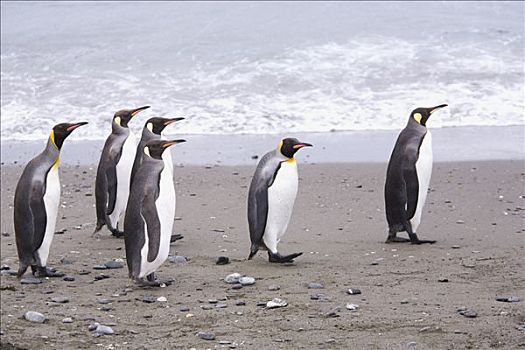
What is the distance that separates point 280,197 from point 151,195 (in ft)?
2.63

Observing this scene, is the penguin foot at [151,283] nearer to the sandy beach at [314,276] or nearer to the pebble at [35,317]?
the sandy beach at [314,276]

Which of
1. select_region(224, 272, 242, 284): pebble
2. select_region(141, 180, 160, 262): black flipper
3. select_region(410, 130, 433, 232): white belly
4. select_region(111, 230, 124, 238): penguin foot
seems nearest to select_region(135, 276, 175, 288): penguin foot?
select_region(141, 180, 160, 262): black flipper

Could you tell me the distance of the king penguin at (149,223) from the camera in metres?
5.30

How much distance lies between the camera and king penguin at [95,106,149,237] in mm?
6656

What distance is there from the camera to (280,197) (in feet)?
19.1

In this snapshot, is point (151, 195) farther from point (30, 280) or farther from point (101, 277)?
point (30, 280)

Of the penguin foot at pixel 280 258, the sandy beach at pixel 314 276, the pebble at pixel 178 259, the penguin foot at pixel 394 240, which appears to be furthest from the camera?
the penguin foot at pixel 394 240

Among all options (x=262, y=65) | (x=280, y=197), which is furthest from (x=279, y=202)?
(x=262, y=65)

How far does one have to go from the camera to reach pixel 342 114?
10.6 metres

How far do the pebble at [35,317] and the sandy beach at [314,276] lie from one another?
0.03 m

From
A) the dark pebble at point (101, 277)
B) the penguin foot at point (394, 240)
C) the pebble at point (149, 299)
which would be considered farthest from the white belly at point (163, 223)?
the penguin foot at point (394, 240)

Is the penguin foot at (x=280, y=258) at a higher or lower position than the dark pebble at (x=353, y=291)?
lower

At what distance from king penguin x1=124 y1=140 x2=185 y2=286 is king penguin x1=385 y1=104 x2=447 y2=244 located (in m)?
1.44

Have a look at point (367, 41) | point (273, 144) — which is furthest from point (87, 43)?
point (273, 144)
